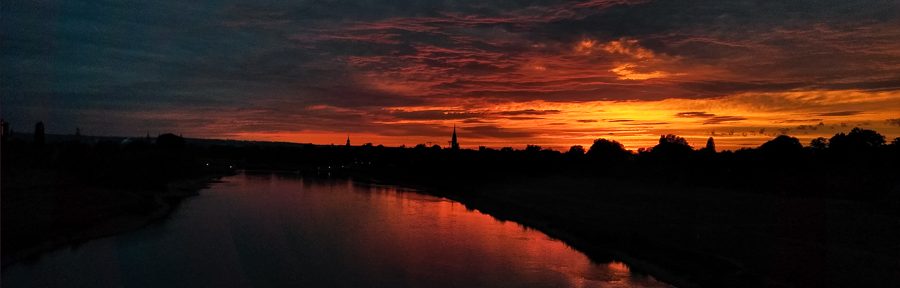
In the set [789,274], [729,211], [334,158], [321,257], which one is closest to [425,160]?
[334,158]

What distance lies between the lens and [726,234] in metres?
31.9

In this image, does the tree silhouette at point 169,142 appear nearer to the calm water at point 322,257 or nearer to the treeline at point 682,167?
the treeline at point 682,167

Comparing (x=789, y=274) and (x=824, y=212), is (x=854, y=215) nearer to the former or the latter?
(x=824, y=212)

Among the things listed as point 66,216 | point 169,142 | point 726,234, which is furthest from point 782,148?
point 169,142

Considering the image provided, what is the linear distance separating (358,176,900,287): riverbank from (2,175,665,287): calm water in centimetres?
178

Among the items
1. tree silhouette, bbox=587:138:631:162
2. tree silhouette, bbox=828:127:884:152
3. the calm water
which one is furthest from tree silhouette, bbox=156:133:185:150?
tree silhouette, bbox=828:127:884:152

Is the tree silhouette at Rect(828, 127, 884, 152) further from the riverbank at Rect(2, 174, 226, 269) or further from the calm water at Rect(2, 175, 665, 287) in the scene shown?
the riverbank at Rect(2, 174, 226, 269)

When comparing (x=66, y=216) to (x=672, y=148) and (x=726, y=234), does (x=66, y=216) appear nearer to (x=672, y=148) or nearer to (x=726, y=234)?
(x=726, y=234)

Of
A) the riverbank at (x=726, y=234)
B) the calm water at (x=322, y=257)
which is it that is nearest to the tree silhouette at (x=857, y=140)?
the riverbank at (x=726, y=234)

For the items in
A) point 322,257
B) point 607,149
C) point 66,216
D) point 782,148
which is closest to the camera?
point 322,257

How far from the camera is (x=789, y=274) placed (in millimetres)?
22844

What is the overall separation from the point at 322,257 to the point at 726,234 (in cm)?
1918

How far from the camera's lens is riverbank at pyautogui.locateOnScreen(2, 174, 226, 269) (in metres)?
29.3

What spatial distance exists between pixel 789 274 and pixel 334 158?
177m
